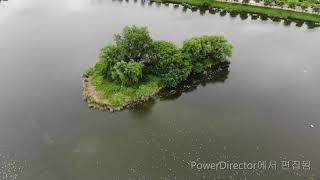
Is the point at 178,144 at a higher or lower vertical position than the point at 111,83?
lower

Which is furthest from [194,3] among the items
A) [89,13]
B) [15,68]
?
[15,68]

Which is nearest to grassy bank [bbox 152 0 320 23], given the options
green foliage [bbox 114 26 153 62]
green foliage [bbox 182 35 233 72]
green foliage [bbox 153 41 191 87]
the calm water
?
the calm water

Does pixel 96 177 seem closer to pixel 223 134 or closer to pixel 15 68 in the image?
pixel 223 134

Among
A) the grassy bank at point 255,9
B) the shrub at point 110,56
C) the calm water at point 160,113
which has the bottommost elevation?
the calm water at point 160,113

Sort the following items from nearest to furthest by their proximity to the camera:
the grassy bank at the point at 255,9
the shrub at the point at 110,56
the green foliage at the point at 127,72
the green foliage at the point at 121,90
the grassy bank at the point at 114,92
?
1. the grassy bank at the point at 114,92
2. the green foliage at the point at 121,90
3. the green foliage at the point at 127,72
4. the shrub at the point at 110,56
5. the grassy bank at the point at 255,9

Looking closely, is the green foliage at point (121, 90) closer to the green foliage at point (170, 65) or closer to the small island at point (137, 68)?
Result: the small island at point (137, 68)

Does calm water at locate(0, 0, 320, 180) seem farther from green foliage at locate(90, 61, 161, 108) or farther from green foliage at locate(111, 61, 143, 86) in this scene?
green foliage at locate(111, 61, 143, 86)

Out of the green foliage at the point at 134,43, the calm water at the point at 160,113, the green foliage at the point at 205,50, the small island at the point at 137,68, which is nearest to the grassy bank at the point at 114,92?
the small island at the point at 137,68
